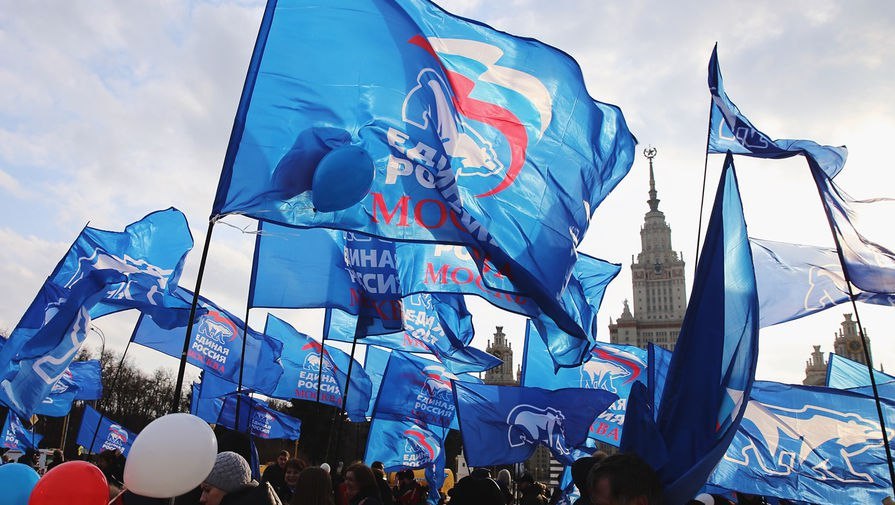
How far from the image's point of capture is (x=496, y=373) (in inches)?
4560

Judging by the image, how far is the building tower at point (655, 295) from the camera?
381ft

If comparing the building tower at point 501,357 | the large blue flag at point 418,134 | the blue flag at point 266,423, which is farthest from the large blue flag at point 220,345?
the building tower at point 501,357

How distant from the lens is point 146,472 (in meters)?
3.34

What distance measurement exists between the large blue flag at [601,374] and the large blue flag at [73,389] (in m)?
9.17

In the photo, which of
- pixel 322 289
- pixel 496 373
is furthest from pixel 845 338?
pixel 322 289

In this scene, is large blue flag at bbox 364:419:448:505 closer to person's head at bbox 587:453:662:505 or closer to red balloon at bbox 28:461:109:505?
red balloon at bbox 28:461:109:505

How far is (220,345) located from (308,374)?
9.27ft

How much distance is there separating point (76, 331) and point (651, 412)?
22.9 ft

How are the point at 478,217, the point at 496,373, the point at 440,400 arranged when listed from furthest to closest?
the point at 496,373
the point at 440,400
the point at 478,217

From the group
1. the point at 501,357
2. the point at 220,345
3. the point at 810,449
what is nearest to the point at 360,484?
the point at 810,449

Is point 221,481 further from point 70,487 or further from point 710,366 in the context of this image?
point 710,366

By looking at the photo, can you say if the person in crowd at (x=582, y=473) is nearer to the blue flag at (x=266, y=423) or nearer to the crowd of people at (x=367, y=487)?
the crowd of people at (x=367, y=487)

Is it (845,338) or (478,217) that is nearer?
(478,217)

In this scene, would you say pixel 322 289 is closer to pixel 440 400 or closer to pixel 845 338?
pixel 440 400
